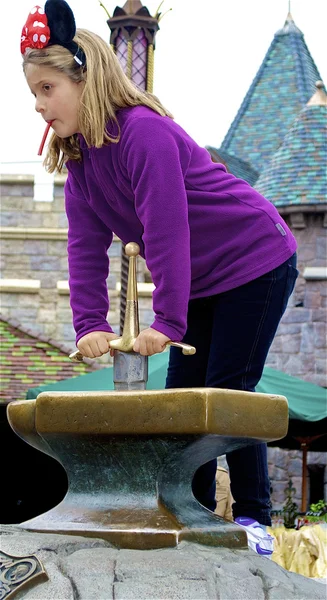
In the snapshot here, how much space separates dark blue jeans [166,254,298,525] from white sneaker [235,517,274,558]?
5 centimetres

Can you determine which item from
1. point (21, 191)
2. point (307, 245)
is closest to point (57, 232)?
point (21, 191)

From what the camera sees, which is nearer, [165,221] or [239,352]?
[165,221]

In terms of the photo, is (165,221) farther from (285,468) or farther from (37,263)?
(37,263)

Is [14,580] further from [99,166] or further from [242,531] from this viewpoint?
[99,166]

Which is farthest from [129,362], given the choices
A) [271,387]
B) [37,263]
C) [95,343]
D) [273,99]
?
[273,99]

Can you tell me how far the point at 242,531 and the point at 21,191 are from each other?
12.8m

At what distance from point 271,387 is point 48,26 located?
22.2 feet

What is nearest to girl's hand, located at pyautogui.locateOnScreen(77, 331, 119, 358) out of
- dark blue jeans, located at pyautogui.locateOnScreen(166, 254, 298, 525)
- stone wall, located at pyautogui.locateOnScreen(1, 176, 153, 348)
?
dark blue jeans, located at pyautogui.locateOnScreen(166, 254, 298, 525)

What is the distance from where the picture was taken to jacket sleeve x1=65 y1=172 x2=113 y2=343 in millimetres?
3576

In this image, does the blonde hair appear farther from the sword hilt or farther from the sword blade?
the sword blade

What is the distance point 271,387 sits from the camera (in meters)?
9.78

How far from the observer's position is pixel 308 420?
31.4ft

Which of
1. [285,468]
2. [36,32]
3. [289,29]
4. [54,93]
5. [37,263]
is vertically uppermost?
[289,29]

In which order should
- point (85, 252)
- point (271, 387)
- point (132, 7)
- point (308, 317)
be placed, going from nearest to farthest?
point (85, 252), point (132, 7), point (271, 387), point (308, 317)
